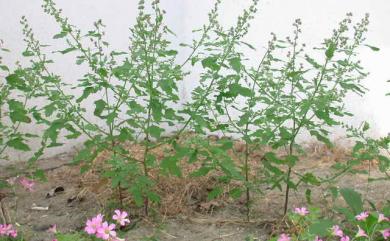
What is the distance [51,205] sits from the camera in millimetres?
3496

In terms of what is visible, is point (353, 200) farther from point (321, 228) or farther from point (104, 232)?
point (104, 232)

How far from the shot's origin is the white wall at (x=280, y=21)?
444 centimetres

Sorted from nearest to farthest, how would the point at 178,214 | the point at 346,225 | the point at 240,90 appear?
the point at 240,90 → the point at 346,225 → the point at 178,214

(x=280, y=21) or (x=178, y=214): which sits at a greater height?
(x=280, y=21)

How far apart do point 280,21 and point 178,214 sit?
2.18 m

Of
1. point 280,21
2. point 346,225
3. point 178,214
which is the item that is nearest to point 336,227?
point 346,225

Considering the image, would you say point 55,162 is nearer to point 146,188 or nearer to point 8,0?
point 8,0

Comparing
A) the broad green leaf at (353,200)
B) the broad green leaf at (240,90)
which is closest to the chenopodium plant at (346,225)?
the broad green leaf at (353,200)

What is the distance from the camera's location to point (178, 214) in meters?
3.18

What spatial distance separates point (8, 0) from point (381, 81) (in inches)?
120

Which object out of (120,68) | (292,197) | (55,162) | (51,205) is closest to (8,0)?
(55,162)

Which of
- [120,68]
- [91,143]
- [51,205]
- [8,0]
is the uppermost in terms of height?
[8,0]

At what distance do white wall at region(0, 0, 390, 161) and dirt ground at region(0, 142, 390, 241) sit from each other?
88 cm

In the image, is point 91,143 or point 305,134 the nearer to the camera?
point 91,143
